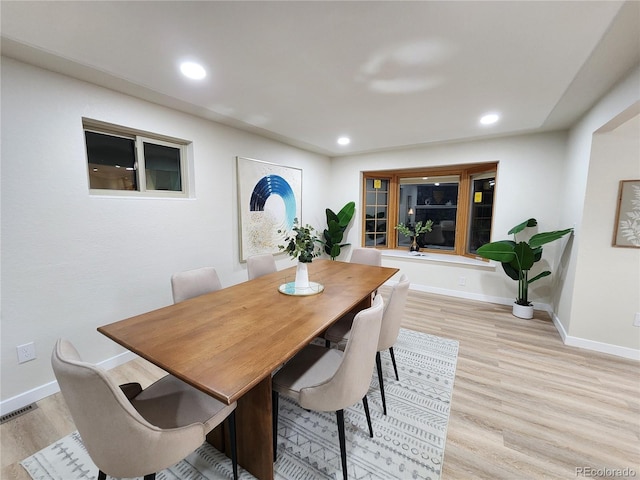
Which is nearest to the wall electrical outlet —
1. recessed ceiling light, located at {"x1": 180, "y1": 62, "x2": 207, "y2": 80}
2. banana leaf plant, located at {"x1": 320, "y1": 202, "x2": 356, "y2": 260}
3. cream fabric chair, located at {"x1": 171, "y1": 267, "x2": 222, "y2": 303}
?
cream fabric chair, located at {"x1": 171, "y1": 267, "x2": 222, "y2": 303}

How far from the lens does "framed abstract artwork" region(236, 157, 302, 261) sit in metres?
3.34

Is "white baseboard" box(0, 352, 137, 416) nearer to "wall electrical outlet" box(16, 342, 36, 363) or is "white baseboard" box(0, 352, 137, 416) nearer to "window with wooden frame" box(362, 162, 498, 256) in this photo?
"wall electrical outlet" box(16, 342, 36, 363)

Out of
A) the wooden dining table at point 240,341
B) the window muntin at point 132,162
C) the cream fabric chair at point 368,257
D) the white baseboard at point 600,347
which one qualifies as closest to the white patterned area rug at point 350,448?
the wooden dining table at point 240,341

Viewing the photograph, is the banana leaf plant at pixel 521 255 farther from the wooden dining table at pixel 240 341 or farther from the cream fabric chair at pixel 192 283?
the cream fabric chair at pixel 192 283

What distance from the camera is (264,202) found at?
3609 mm


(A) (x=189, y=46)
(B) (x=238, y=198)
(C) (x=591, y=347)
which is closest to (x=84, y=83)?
(A) (x=189, y=46)

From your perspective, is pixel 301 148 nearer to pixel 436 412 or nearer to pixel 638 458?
pixel 436 412

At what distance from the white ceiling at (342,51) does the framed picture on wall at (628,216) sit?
869 mm

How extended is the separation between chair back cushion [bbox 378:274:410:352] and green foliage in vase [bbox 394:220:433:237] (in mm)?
3191

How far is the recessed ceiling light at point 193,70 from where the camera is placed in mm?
1802

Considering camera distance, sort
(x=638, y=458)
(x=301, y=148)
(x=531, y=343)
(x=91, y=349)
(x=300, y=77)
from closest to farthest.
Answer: (x=638, y=458) < (x=300, y=77) < (x=91, y=349) < (x=531, y=343) < (x=301, y=148)

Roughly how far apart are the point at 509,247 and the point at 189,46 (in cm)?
375

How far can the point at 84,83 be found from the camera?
2.02m

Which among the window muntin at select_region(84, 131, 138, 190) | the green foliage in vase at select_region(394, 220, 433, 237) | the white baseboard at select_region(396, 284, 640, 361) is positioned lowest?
the white baseboard at select_region(396, 284, 640, 361)
